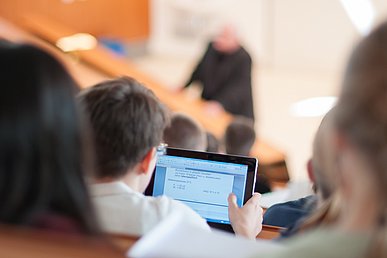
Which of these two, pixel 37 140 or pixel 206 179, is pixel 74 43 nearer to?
pixel 206 179

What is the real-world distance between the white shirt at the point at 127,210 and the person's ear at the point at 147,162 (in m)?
0.09

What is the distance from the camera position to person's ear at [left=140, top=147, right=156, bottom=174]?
5.40ft

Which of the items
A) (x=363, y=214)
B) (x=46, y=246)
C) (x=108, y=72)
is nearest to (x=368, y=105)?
(x=363, y=214)

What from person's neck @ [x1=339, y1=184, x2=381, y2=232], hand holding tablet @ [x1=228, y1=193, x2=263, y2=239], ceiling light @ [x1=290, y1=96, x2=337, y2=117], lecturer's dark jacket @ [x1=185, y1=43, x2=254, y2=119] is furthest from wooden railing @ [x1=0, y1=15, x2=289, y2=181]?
person's neck @ [x1=339, y1=184, x2=381, y2=232]

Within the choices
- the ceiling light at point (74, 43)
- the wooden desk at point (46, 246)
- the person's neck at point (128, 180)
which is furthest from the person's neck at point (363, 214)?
the ceiling light at point (74, 43)

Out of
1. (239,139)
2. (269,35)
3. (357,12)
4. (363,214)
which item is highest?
(357,12)

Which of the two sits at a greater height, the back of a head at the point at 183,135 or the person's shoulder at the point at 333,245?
the person's shoulder at the point at 333,245

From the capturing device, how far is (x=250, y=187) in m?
1.88

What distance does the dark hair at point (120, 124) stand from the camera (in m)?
1.60

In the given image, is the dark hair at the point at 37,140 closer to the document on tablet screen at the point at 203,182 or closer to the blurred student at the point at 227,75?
the document on tablet screen at the point at 203,182

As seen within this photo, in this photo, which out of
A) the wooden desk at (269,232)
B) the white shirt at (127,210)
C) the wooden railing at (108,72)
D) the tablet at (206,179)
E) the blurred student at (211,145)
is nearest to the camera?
the white shirt at (127,210)

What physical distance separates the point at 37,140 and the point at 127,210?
45 cm

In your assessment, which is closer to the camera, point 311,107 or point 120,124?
point 120,124

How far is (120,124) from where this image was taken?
1618 millimetres
